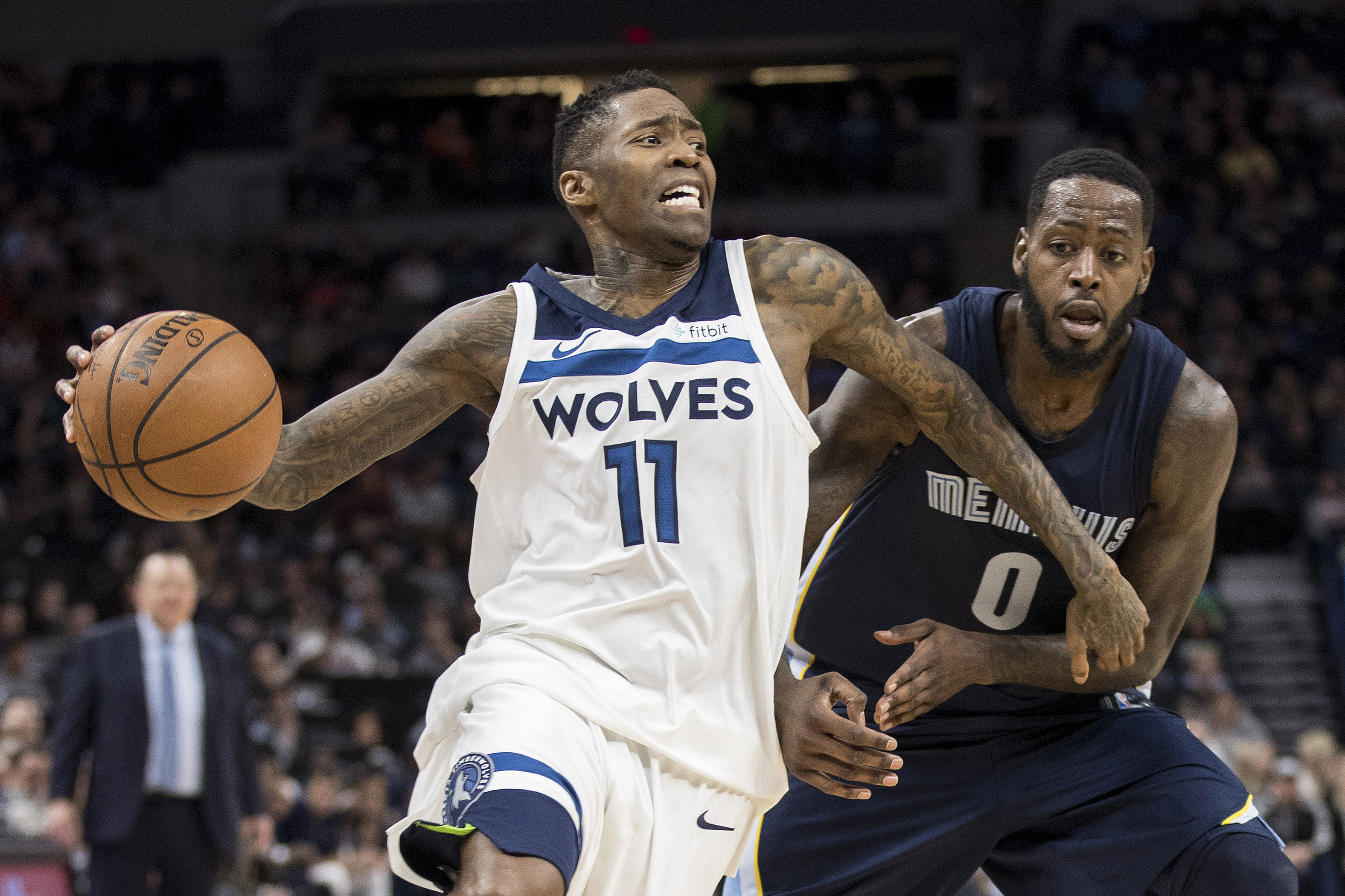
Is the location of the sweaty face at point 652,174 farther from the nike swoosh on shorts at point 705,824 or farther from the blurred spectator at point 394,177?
the blurred spectator at point 394,177

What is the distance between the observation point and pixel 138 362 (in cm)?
311

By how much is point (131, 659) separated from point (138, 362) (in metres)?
3.98

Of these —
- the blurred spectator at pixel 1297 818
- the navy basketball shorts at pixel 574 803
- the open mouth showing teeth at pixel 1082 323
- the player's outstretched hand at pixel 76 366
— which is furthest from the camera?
the blurred spectator at pixel 1297 818

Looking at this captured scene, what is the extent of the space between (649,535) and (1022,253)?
141 cm

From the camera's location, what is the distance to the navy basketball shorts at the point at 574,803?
2635 mm

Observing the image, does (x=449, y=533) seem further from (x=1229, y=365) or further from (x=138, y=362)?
(x=138, y=362)

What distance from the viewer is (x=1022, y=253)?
12.4 ft

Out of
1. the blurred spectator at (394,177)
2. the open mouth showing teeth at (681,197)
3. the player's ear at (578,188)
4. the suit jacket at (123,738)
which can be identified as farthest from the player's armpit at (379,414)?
the blurred spectator at (394,177)

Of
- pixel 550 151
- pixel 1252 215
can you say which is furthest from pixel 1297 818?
pixel 550 151

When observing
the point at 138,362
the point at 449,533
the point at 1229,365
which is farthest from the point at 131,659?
the point at 1229,365

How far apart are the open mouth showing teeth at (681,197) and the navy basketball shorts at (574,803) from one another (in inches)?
44.4

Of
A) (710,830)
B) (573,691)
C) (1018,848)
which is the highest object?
(573,691)

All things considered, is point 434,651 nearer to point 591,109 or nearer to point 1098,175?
point 591,109

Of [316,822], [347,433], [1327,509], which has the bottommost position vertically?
[316,822]
